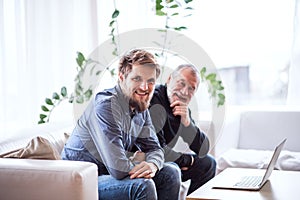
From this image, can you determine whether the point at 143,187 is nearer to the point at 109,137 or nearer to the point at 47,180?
the point at 109,137

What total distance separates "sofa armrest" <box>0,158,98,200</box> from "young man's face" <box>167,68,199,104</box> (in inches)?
34.5

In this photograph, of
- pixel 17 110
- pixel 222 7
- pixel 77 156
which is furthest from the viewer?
pixel 222 7

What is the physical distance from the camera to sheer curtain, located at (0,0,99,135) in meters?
2.60

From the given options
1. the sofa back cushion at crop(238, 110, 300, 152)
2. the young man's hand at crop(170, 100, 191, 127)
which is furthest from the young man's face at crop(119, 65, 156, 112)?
Result: the sofa back cushion at crop(238, 110, 300, 152)

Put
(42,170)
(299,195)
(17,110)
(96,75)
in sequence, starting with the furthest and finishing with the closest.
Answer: (96,75) < (17,110) < (299,195) < (42,170)

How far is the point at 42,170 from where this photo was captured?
171 cm

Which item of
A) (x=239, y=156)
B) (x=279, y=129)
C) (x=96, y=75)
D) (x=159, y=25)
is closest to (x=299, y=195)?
(x=239, y=156)

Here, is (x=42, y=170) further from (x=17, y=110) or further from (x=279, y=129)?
(x=279, y=129)

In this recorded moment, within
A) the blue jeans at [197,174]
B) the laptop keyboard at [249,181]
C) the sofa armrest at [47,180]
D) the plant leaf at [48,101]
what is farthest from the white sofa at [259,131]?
the sofa armrest at [47,180]

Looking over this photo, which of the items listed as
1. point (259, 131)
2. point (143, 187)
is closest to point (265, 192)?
point (143, 187)

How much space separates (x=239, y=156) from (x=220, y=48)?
3.97 ft

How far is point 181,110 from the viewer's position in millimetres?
2486

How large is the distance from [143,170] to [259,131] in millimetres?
1689

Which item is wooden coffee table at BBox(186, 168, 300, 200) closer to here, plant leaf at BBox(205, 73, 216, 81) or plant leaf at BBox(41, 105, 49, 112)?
plant leaf at BBox(205, 73, 216, 81)
